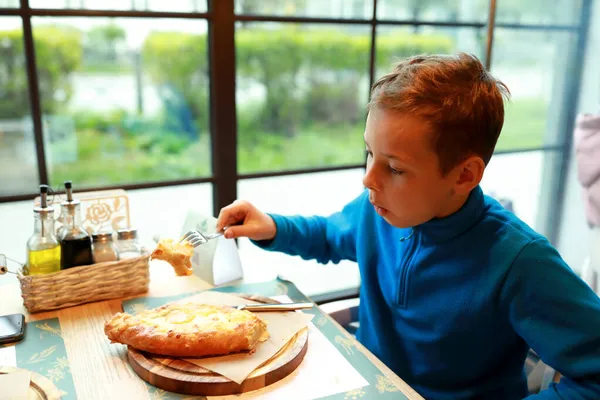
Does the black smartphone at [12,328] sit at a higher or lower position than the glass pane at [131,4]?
lower

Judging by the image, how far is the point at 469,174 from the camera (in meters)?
1.02

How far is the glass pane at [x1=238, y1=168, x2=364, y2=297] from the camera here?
8.07 feet

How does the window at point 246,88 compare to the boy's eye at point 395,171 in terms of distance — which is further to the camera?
the window at point 246,88

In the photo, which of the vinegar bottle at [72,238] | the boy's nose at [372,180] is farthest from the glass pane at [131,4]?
the boy's nose at [372,180]

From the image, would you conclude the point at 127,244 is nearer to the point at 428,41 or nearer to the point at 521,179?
the point at 428,41

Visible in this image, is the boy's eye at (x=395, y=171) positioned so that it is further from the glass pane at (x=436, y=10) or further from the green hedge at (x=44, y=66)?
the glass pane at (x=436, y=10)

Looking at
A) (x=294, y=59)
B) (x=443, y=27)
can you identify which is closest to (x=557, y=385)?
(x=443, y=27)

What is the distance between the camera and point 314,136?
4152mm

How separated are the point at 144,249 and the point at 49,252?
0.22 meters

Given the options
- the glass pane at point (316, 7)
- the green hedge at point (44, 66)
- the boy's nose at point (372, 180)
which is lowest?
the boy's nose at point (372, 180)

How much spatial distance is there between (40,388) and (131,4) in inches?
52.9

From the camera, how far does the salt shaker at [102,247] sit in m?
1.20

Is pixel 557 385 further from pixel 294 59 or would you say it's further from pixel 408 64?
pixel 294 59

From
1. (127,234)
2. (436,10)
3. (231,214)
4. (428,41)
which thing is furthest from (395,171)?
(428,41)
